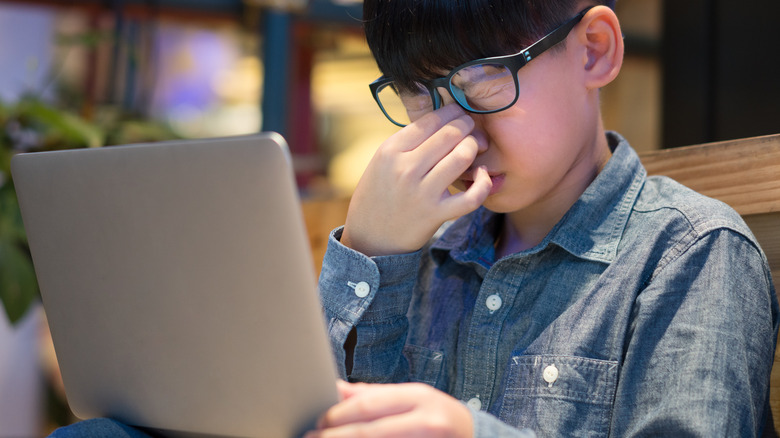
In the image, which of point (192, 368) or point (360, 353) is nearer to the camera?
point (192, 368)

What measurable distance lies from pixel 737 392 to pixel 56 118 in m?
1.84

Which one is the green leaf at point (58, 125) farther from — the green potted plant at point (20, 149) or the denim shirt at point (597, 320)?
the denim shirt at point (597, 320)

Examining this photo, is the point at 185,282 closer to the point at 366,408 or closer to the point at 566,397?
the point at 366,408

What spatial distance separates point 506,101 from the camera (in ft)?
2.96

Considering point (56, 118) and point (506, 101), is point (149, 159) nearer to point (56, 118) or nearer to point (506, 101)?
point (506, 101)

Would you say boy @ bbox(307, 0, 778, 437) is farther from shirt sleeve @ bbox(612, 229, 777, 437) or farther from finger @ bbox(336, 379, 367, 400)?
finger @ bbox(336, 379, 367, 400)

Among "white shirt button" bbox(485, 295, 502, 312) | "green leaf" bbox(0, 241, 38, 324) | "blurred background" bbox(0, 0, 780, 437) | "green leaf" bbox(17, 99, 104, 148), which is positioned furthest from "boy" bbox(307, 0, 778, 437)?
"green leaf" bbox(17, 99, 104, 148)

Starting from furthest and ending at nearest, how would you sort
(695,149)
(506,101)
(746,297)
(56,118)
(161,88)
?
1. (161,88)
2. (56,118)
3. (695,149)
4. (506,101)
5. (746,297)

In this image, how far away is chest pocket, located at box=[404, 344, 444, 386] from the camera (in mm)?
989

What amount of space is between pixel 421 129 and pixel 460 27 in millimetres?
136

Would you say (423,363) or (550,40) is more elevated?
(550,40)

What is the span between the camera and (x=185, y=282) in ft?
2.12

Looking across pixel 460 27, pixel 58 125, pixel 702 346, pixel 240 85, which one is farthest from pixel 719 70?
pixel 240 85

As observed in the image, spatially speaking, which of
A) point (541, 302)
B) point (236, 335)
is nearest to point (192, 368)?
point (236, 335)
